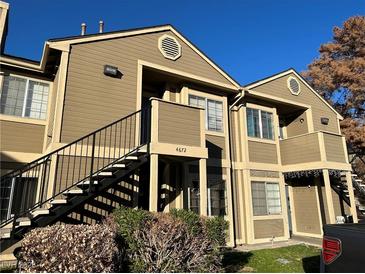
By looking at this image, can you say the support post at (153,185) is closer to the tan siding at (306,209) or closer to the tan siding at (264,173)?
the tan siding at (264,173)

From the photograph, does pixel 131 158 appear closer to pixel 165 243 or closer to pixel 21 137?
pixel 165 243

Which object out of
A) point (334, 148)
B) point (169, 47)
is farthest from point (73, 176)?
point (334, 148)

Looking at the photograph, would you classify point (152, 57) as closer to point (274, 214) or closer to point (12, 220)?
point (12, 220)

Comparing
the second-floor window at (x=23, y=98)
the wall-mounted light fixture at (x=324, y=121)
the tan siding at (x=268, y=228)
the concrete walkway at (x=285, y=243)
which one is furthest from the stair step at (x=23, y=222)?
the wall-mounted light fixture at (x=324, y=121)

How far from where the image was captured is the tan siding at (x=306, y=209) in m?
13.6

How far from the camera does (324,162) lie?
40.2ft

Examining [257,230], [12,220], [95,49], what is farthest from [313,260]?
[95,49]

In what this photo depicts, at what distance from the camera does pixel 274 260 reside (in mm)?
8625

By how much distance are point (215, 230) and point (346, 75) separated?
748 inches

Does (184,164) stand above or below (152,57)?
below

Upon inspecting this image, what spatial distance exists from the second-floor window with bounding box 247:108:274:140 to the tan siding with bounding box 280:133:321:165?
85cm

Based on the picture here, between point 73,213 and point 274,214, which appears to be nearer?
point 73,213

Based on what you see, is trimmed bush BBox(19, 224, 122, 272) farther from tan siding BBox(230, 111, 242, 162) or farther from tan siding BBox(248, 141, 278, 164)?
tan siding BBox(248, 141, 278, 164)

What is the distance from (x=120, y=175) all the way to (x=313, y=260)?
6199 millimetres
